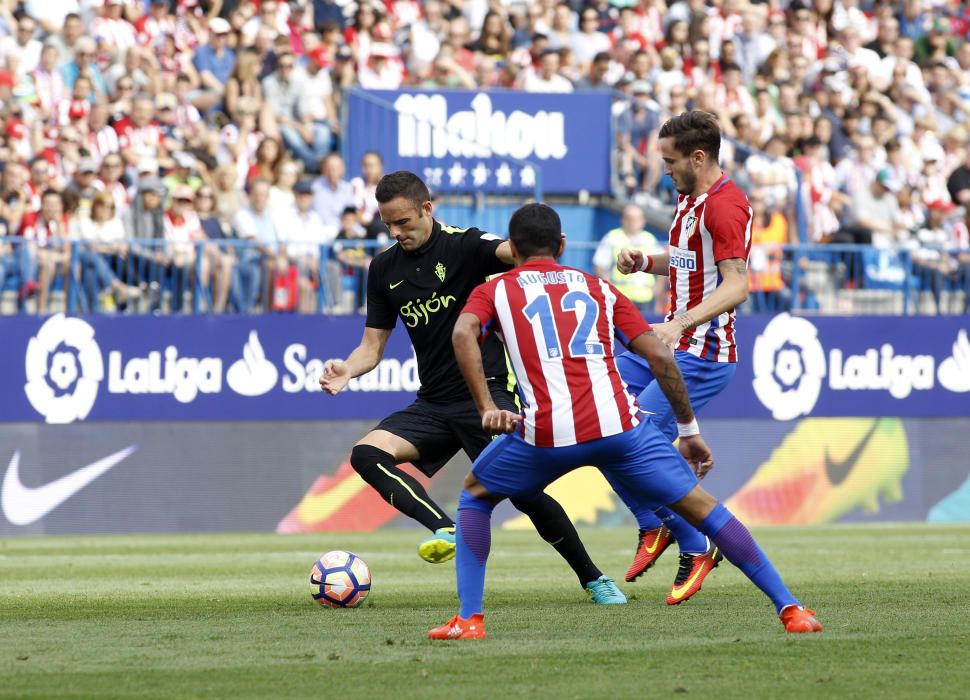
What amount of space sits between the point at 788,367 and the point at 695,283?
9.55 metres

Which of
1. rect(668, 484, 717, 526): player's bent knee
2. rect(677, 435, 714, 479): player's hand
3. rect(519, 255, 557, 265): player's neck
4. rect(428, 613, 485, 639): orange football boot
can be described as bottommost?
rect(428, 613, 485, 639): orange football boot

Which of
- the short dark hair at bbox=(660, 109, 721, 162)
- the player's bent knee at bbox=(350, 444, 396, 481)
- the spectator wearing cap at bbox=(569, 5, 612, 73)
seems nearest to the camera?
the short dark hair at bbox=(660, 109, 721, 162)

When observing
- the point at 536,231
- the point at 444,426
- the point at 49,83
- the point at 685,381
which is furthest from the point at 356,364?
the point at 49,83

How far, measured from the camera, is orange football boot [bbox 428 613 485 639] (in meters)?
7.18

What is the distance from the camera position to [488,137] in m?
19.1

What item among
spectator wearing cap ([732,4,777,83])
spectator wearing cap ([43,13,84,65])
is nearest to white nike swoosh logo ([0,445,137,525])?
spectator wearing cap ([43,13,84,65])

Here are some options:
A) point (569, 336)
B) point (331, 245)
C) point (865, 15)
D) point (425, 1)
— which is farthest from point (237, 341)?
point (865, 15)

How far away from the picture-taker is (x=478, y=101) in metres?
19.1

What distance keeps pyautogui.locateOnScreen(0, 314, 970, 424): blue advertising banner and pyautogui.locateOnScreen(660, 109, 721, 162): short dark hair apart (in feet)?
27.7

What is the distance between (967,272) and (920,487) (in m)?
2.50

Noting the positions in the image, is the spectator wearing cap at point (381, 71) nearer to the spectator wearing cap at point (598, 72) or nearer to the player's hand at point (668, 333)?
the spectator wearing cap at point (598, 72)

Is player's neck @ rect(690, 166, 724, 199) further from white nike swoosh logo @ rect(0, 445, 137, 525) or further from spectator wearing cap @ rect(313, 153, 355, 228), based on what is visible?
spectator wearing cap @ rect(313, 153, 355, 228)

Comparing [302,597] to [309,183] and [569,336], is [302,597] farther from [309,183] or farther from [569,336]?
[309,183]

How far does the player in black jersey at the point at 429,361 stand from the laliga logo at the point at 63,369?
7491mm
